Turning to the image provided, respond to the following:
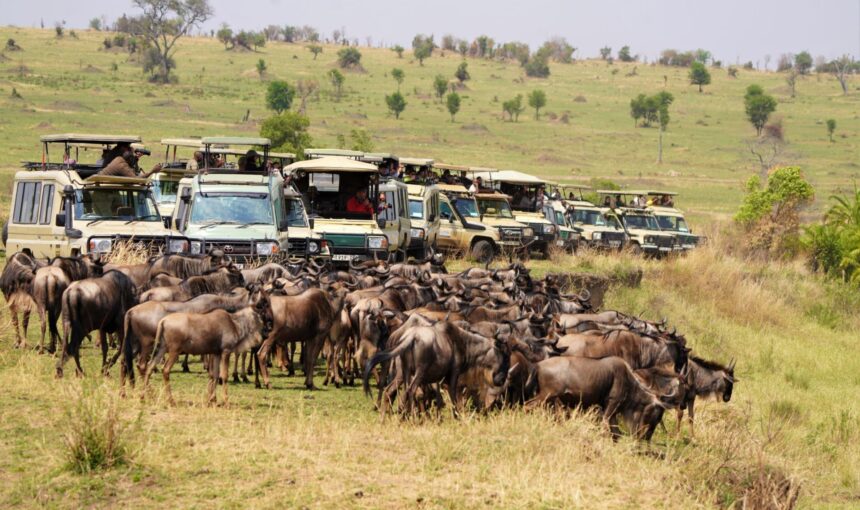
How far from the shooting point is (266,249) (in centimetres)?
1934

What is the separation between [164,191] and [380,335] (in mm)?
14867

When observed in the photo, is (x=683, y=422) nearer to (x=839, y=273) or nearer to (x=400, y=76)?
(x=839, y=273)

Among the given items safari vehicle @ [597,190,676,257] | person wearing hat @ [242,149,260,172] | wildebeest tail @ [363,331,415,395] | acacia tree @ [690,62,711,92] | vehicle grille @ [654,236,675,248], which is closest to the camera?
wildebeest tail @ [363,331,415,395]

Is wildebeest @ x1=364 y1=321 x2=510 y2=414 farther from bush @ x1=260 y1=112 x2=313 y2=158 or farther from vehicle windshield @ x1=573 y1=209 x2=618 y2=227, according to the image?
bush @ x1=260 y1=112 x2=313 y2=158

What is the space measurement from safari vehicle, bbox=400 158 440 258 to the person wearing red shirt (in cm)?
299

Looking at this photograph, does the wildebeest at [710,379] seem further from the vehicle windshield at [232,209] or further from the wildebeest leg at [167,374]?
the vehicle windshield at [232,209]

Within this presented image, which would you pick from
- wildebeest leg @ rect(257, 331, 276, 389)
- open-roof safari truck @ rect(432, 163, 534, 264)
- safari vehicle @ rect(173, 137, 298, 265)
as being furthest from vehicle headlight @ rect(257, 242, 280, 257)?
open-roof safari truck @ rect(432, 163, 534, 264)

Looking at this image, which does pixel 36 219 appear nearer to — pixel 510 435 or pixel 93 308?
pixel 93 308

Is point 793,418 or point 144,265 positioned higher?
point 144,265

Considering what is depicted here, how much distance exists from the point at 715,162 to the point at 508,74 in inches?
1837

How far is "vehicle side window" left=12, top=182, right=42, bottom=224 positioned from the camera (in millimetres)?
20203

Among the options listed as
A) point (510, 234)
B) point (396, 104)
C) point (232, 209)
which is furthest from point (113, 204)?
point (396, 104)

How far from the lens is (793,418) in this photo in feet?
60.8

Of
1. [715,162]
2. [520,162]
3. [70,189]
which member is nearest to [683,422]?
[70,189]
